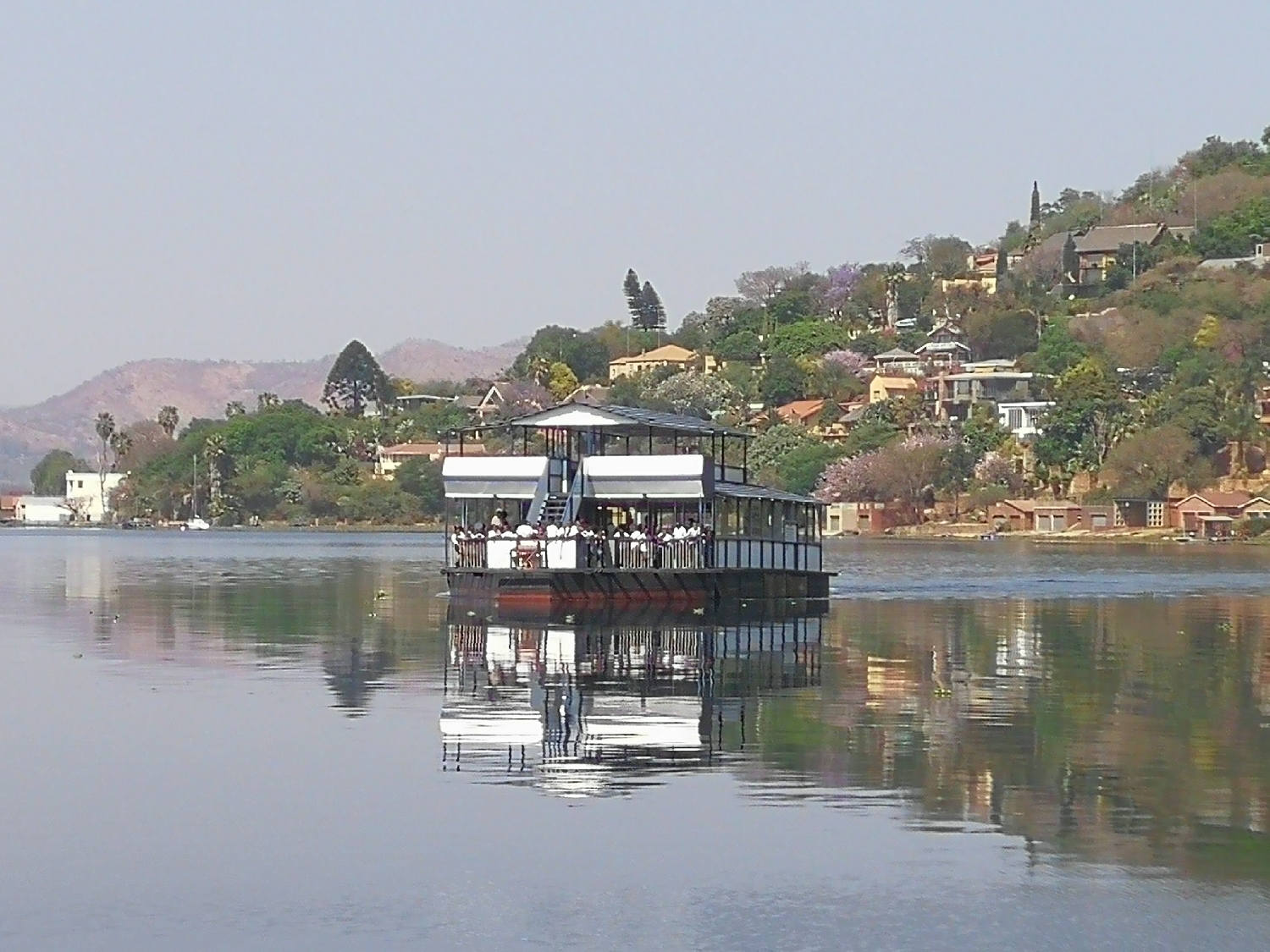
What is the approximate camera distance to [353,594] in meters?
63.5

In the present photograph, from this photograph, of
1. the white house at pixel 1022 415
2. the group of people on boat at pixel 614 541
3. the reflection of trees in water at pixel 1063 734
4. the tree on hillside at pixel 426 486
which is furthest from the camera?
the tree on hillside at pixel 426 486

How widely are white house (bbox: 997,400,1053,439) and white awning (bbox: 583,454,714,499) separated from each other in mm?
122787

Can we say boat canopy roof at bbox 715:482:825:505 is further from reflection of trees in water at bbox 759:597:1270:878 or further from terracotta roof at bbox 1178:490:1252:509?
terracotta roof at bbox 1178:490:1252:509

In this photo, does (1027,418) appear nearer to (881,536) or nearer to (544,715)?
(881,536)

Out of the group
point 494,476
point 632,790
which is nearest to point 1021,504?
point 494,476

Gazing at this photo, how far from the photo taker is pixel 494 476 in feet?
173

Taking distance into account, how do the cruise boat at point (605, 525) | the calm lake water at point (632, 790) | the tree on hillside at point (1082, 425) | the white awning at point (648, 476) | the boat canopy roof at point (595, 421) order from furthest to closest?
the tree on hillside at point (1082, 425)
the boat canopy roof at point (595, 421)
the white awning at point (648, 476)
the cruise boat at point (605, 525)
the calm lake water at point (632, 790)

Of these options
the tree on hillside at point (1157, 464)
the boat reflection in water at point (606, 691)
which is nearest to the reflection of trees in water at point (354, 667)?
the boat reflection in water at point (606, 691)

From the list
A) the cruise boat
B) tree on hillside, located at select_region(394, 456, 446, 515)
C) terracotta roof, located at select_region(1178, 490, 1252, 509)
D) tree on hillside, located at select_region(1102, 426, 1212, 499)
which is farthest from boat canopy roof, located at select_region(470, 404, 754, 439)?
tree on hillside, located at select_region(394, 456, 446, 515)

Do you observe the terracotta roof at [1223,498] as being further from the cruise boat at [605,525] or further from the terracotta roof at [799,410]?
the cruise boat at [605,525]

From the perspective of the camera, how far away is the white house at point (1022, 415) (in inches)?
6834

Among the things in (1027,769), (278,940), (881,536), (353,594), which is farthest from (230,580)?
(881,536)

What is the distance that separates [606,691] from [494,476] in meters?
20.9

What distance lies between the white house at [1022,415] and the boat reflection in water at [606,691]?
417 feet
